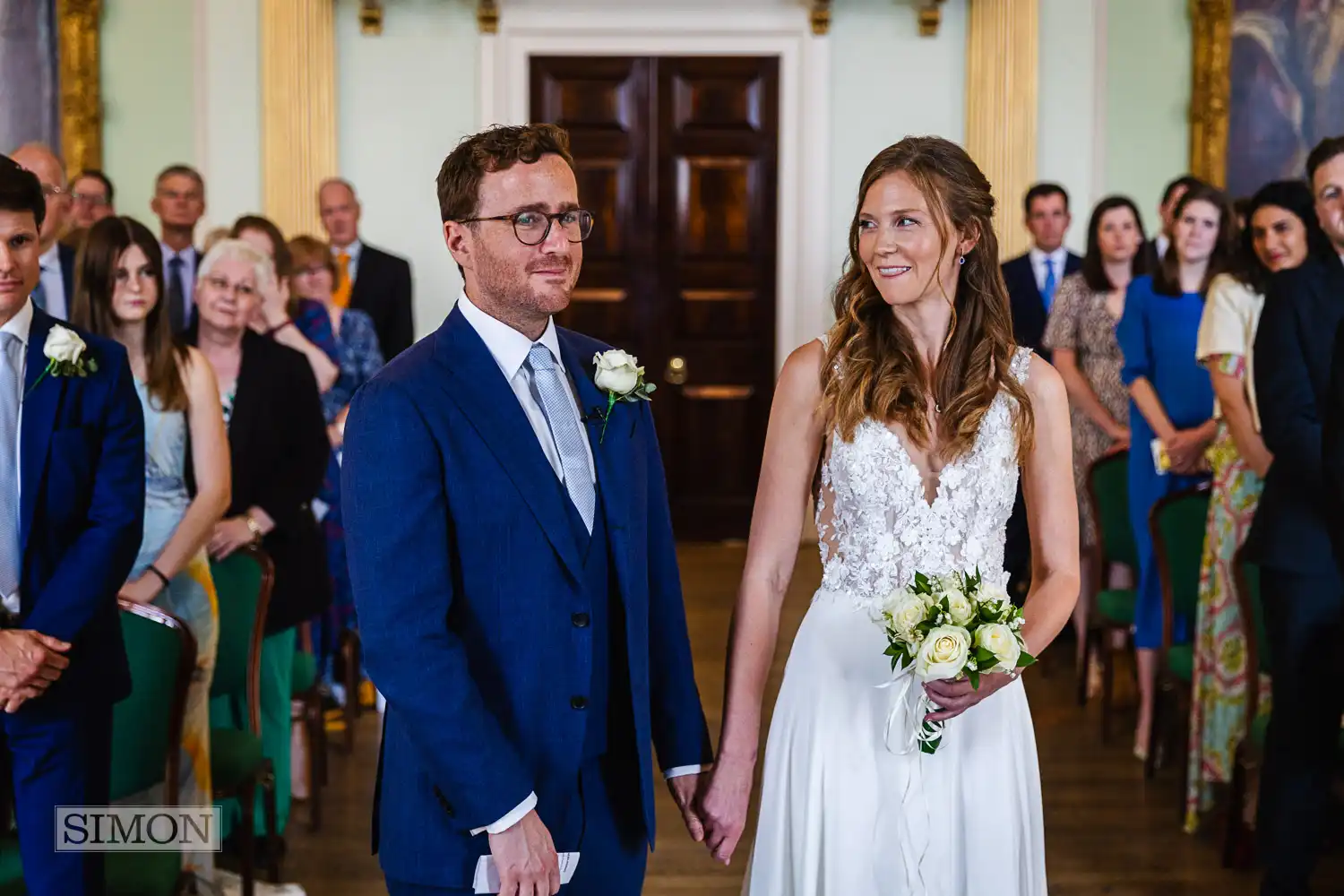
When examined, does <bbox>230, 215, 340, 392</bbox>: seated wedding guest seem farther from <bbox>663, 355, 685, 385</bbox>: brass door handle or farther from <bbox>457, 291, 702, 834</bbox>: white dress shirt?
<bbox>663, 355, 685, 385</bbox>: brass door handle

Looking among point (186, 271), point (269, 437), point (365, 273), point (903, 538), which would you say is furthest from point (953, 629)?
point (365, 273)

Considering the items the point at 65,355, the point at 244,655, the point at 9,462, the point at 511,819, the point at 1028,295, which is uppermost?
the point at 1028,295

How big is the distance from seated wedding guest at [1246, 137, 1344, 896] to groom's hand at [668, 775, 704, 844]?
84.2 inches

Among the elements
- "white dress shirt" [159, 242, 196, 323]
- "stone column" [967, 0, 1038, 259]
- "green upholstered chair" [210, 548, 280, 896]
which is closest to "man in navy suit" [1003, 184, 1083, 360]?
"stone column" [967, 0, 1038, 259]

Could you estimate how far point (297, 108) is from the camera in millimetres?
9477

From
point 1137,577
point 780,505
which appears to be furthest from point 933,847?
point 1137,577

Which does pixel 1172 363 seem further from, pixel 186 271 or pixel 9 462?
pixel 9 462

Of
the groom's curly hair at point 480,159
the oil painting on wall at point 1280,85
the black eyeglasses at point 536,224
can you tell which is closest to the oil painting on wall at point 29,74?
the oil painting on wall at point 1280,85

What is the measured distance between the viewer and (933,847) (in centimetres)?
265

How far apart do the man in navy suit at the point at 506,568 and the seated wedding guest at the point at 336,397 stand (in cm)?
374

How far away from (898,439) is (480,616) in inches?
33.1

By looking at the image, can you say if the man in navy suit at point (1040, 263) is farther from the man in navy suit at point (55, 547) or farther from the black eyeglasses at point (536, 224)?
the black eyeglasses at point (536, 224)

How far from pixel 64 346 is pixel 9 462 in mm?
271

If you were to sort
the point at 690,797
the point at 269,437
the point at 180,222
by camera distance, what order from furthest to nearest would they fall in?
the point at 180,222
the point at 269,437
the point at 690,797
